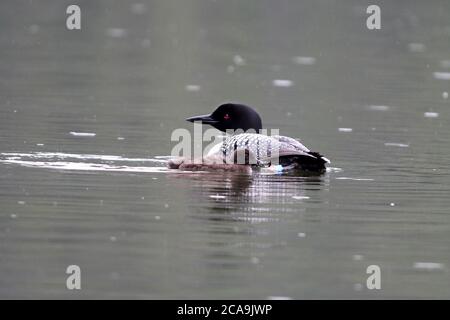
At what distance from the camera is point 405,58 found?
24.5 metres

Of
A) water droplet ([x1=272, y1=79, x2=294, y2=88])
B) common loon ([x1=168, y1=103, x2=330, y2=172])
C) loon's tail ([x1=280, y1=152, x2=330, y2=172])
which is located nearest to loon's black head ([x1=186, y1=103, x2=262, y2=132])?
common loon ([x1=168, y1=103, x2=330, y2=172])

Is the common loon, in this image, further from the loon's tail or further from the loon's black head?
the loon's black head

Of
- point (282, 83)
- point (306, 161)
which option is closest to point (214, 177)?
point (306, 161)

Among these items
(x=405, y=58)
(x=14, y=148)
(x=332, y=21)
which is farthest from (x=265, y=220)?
(x=332, y=21)

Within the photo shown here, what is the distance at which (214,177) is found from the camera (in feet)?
37.1

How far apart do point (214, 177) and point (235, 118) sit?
5.26 feet

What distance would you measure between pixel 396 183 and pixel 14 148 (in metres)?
3.69

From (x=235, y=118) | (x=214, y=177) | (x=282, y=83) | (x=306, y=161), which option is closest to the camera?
(x=214, y=177)

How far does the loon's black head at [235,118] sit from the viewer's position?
12.7 m

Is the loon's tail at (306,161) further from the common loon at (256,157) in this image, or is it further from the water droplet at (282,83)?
the water droplet at (282,83)

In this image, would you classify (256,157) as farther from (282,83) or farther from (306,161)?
(282,83)

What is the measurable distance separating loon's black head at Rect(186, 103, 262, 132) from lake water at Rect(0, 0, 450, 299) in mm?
698

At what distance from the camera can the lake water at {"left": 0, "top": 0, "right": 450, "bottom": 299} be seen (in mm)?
8008
